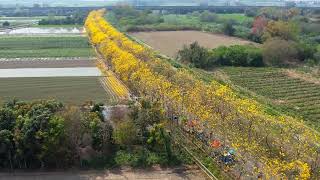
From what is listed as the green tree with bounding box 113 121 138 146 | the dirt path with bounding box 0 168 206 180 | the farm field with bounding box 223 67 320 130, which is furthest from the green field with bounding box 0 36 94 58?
the dirt path with bounding box 0 168 206 180

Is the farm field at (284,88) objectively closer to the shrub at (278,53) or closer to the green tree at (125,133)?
the shrub at (278,53)

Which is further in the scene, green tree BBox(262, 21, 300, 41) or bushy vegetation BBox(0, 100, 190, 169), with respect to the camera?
green tree BBox(262, 21, 300, 41)

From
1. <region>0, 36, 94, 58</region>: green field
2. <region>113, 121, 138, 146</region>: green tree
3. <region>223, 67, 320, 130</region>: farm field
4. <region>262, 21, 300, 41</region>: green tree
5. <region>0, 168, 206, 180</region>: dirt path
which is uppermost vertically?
<region>262, 21, 300, 41</region>: green tree

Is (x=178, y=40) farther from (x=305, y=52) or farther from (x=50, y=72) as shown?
(x=50, y=72)

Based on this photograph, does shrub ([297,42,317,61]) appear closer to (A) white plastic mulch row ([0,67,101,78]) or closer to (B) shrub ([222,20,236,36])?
(A) white plastic mulch row ([0,67,101,78])

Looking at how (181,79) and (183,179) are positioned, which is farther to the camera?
(181,79)

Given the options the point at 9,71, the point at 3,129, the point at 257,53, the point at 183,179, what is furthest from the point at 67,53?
the point at 183,179

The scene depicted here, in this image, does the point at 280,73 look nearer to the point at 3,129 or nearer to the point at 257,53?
the point at 257,53
